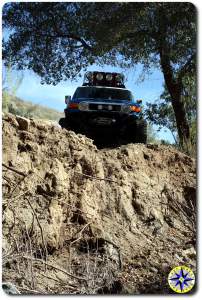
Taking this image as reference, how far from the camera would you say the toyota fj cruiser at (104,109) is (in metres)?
5.91

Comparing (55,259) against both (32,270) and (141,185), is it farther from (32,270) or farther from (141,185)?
(141,185)

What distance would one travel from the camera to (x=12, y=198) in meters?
4.99

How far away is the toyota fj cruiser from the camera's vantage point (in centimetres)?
591

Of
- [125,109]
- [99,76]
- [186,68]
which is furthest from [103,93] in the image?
[186,68]

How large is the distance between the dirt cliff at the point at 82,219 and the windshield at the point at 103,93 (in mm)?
554

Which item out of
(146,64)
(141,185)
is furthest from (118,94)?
(141,185)

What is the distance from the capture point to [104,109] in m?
6.21

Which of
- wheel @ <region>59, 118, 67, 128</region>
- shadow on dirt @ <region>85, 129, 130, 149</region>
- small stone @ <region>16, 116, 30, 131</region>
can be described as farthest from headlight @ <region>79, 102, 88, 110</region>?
small stone @ <region>16, 116, 30, 131</region>

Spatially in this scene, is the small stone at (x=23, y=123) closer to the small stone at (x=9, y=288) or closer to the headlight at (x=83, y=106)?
the headlight at (x=83, y=106)

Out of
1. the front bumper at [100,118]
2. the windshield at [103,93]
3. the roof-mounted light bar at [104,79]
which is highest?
the roof-mounted light bar at [104,79]

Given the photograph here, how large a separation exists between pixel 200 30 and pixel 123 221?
8.17 ft

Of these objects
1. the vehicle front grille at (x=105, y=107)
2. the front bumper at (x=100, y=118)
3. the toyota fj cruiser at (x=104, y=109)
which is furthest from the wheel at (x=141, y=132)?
the vehicle front grille at (x=105, y=107)

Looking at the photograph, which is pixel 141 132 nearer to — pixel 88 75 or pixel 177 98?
pixel 177 98

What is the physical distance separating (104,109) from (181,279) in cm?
253
